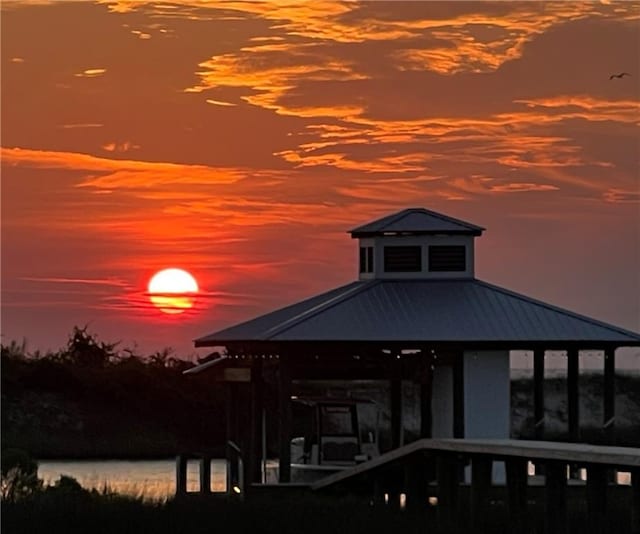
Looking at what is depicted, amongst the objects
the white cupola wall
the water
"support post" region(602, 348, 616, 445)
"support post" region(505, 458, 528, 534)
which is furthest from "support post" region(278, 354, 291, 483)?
the water

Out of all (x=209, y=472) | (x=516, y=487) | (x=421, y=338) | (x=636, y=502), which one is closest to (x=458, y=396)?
(x=421, y=338)

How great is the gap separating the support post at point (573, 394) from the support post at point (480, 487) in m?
6.57

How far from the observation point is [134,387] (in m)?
64.8

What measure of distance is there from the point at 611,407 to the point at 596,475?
29.4 ft

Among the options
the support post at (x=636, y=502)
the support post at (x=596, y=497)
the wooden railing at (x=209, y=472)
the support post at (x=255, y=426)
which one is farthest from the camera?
the wooden railing at (x=209, y=472)

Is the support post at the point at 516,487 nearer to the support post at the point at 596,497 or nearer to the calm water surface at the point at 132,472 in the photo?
the support post at the point at 596,497

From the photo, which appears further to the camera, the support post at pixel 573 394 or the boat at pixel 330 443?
the support post at pixel 573 394

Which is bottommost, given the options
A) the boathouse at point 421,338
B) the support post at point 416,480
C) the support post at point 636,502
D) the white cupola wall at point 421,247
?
the support post at point 636,502

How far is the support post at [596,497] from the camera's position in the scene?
24.7m

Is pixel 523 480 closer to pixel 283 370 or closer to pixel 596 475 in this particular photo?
pixel 596 475

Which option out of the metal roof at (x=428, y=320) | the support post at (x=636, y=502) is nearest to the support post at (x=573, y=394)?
the metal roof at (x=428, y=320)

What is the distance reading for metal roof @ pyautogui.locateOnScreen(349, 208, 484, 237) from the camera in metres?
34.3

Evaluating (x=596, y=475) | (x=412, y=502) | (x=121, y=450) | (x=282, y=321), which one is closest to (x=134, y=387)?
(x=121, y=450)

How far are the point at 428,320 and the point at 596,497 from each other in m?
8.31
